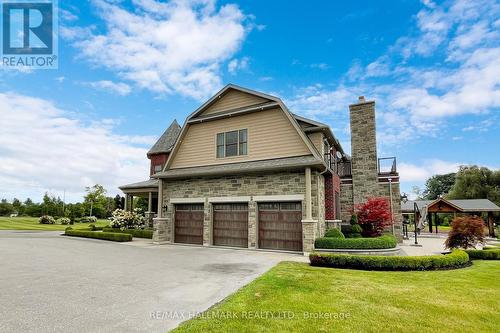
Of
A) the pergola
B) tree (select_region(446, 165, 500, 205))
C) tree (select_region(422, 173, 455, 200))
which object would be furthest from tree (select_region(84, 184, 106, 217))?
tree (select_region(422, 173, 455, 200))

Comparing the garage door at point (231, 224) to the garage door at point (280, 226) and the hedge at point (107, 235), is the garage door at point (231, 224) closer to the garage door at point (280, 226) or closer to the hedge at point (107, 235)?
the garage door at point (280, 226)

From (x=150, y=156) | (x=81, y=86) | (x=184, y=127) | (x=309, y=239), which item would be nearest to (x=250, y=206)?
(x=309, y=239)

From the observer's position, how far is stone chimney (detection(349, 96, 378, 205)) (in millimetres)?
19234

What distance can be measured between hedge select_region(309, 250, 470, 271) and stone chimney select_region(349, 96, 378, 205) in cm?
886

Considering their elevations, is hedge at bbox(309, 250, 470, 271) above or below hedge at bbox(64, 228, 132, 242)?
above

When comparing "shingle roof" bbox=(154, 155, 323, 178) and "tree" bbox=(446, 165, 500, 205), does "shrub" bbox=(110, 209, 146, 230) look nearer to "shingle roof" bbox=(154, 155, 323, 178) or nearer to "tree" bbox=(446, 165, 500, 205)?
"shingle roof" bbox=(154, 155, 323, 178)

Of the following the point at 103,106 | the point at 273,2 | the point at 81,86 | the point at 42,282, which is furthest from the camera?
the point at 103,106

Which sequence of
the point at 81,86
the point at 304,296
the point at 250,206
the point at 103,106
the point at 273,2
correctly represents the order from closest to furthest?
the point at 304,296 < the point at 250,206 < the point at 273,2 < the point at 81,86 < the point at 103,106

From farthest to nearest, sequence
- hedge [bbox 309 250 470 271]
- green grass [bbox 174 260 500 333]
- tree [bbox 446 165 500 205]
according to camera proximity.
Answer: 1. tree [bbox 446 165 500 205]
2. hedge [bbox 309 250 470 271]
3. green grass [bbox 174 260 500 333]

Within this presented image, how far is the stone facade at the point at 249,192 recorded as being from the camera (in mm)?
13953

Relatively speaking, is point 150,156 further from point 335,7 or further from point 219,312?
point 219,312

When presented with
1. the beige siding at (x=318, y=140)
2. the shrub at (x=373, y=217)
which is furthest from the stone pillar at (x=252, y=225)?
the shrub at (x=373, y=217)

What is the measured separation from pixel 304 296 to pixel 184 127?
14.0 meters

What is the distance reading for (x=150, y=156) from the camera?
1115 inches
